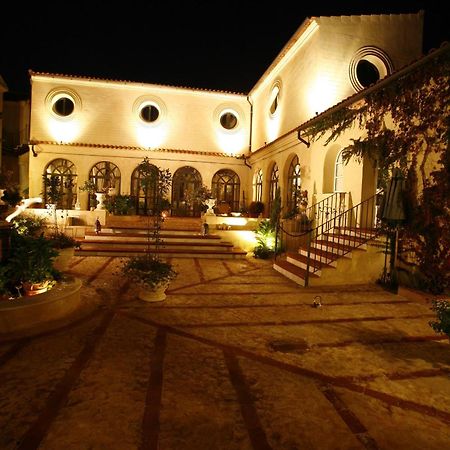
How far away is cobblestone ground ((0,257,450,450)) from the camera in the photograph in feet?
8.83

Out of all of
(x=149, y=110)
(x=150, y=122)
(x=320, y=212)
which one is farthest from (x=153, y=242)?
(x=149, y=110)

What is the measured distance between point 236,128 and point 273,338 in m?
15.0

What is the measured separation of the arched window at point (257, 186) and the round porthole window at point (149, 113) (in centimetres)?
566

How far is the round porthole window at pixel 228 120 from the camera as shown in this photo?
60.3ft

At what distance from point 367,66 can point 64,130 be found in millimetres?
13303

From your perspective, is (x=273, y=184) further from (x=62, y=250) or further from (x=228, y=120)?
(x=62, y=250)

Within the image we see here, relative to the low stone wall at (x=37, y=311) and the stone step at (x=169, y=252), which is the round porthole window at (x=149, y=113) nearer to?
the stone step at (x=169, y=252)

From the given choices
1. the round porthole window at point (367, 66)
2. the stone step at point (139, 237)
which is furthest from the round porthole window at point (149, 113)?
the round porthole window at point (367, 66)

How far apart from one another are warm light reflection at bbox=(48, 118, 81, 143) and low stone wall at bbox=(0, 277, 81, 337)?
43.7 feet

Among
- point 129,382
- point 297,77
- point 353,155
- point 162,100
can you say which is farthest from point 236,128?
point 129,382

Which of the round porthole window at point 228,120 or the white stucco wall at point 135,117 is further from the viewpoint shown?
the round porthole window at point 228,120

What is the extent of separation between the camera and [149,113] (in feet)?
57.9

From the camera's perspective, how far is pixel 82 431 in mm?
2660

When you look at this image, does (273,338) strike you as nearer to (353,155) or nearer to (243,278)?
(243,278)
